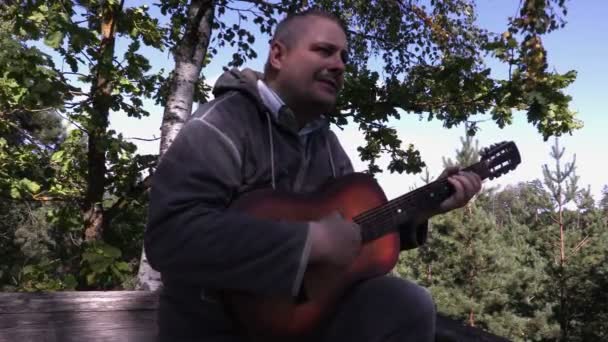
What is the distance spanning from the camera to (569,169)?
61.5 feet

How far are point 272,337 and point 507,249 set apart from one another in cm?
2272

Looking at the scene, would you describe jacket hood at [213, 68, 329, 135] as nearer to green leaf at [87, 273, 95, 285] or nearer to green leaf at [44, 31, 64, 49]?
green leaf at [87, 273, 95, 285]

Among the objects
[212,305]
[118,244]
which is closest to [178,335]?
[212,305]

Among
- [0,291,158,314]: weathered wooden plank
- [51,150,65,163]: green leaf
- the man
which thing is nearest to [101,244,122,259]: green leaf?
[0,291,158,314]: weathered wooden plank

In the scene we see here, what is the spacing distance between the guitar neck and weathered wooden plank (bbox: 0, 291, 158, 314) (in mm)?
984

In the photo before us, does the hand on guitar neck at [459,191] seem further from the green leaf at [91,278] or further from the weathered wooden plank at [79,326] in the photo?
the green leaf at [91,278]

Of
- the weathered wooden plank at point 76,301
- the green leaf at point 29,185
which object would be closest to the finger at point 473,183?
the weathered wooden plank at point 76,301

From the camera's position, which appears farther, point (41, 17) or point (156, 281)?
point (41, 17)

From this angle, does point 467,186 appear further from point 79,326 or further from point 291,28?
point 79,326

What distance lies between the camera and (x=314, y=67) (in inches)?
67.8

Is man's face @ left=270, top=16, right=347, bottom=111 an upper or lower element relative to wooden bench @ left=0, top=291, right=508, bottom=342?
upper

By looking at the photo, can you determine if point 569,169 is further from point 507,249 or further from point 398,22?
point 398,22

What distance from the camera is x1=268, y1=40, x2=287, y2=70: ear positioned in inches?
70.1

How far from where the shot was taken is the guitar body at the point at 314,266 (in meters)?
1.37
